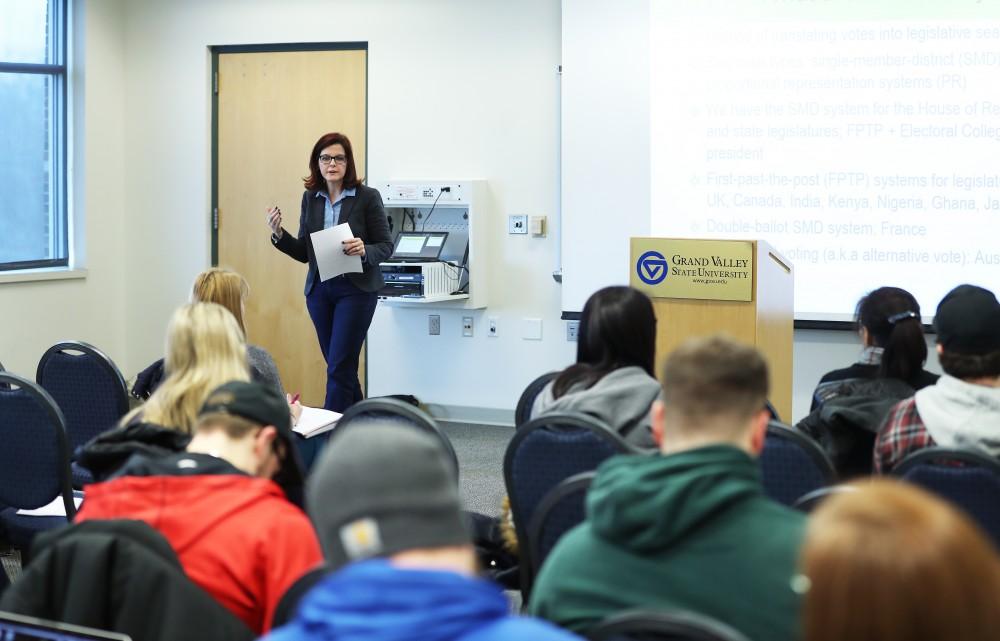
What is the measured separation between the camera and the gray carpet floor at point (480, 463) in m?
5.29

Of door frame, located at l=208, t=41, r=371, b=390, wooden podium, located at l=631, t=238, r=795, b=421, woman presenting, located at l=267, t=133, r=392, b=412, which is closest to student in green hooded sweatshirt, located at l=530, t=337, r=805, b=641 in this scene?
wooden podium, located at l=631, t=238, r=795, b=421

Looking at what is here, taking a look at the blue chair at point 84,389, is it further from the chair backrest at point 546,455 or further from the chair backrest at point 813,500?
the chair backrest at point 813,500

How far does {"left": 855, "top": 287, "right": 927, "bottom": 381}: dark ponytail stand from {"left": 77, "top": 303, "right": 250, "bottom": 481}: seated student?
1.81m

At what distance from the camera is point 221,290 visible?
3.64 m

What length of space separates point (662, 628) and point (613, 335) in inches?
64.0

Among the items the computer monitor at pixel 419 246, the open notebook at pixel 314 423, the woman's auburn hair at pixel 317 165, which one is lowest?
the open notebook at pixel 314 423

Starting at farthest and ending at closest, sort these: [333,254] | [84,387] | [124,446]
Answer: [333,254] → [84,387] → [124,446]

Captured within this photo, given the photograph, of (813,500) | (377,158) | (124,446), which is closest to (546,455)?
(813,500)

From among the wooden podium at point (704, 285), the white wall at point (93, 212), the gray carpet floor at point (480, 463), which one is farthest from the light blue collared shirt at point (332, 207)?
the white wall at point (93, 212)

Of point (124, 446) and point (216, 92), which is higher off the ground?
point (216, 92)

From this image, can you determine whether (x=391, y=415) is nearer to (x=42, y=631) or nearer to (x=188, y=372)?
(x=188, y=372)

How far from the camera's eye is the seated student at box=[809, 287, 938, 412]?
3.29 m

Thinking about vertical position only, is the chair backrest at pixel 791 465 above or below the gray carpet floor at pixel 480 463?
above

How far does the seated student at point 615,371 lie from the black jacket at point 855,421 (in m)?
0.55
